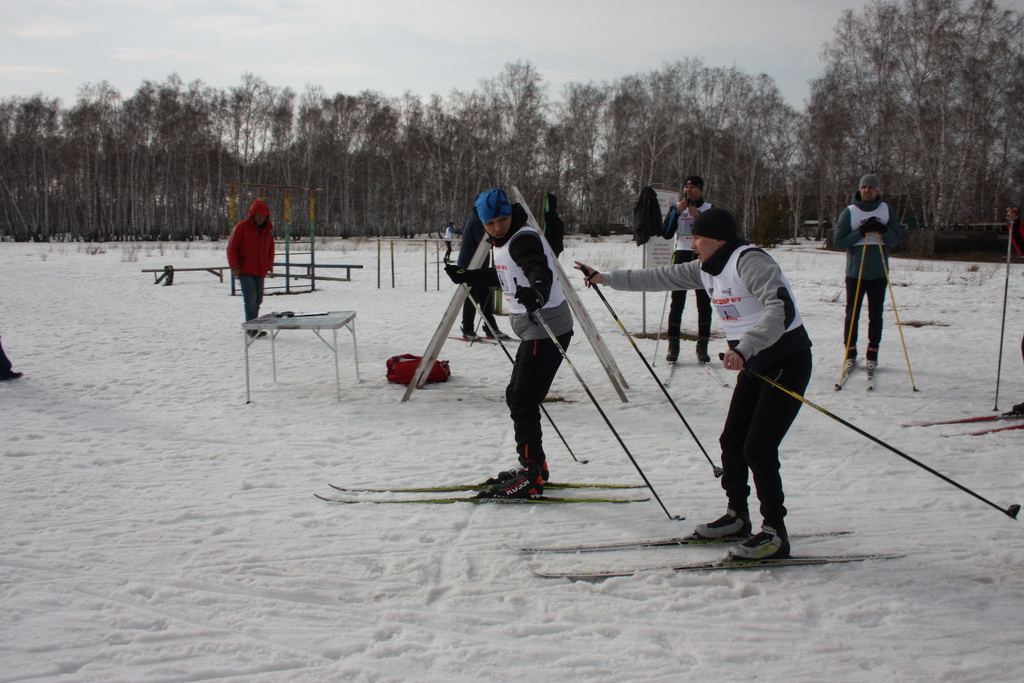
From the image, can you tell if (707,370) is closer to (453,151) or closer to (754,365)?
(754,365)

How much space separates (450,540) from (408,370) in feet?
11.1

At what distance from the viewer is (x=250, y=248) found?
8172mm

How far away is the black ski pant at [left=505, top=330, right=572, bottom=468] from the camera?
3.75 m

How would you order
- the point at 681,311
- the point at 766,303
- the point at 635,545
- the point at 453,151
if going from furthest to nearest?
the point at 453,151 → the point at 681,311 → the point at 635,545 → the point at 766,303

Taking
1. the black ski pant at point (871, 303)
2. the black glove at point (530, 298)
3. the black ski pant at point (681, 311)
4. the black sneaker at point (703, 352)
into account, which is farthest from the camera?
the black sneaker at point (703, 352)

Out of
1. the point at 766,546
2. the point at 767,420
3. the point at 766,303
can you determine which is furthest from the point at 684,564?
the point at 766,303

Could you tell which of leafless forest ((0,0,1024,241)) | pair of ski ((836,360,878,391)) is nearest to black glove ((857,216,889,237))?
pair of ski ((836,360,878,391))

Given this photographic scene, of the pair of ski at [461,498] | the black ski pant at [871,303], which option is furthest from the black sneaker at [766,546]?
the black ski pant at [871,303]

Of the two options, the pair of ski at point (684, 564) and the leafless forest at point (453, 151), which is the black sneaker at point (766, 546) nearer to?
the pair of ski at point (684, 564)

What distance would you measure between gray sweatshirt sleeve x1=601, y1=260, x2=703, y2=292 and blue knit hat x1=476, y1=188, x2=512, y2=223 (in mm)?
650

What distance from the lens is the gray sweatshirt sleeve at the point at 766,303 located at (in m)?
2.77

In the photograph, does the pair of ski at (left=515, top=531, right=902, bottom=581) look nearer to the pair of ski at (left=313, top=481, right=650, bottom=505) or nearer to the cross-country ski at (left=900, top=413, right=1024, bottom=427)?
the pair of ski at (left=313, top=481, right=650, bottom=505)

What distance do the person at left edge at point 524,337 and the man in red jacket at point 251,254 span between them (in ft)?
17.3

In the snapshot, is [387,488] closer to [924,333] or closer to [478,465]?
[478,465]
